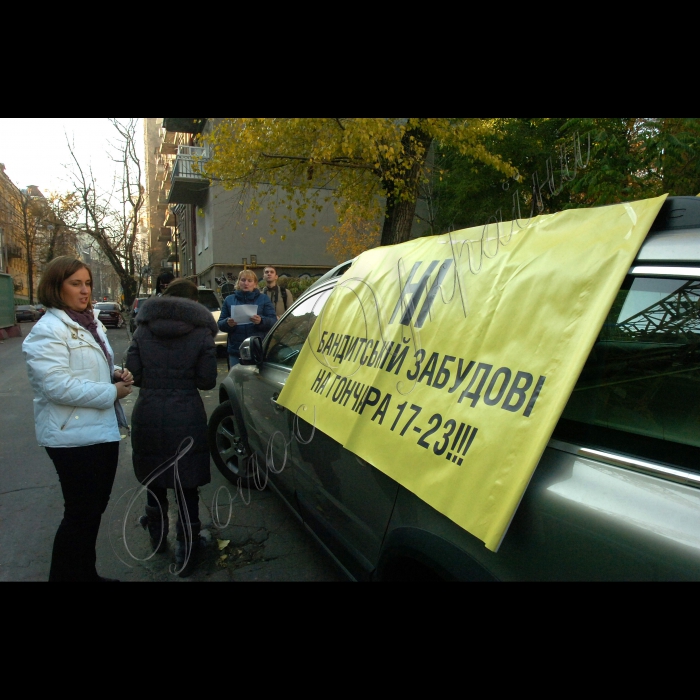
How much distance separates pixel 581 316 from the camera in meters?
1.41

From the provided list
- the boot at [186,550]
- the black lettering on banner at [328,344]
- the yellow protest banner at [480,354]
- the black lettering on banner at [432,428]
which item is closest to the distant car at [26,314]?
the boot at [186,550]

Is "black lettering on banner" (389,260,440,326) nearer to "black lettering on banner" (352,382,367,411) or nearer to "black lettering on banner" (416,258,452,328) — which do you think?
"black lettering on banner" (416,258,452,328)

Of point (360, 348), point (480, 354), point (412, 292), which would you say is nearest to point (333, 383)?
point (360, 348)

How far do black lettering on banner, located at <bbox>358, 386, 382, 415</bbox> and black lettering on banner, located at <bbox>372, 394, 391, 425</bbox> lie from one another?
0.04 m

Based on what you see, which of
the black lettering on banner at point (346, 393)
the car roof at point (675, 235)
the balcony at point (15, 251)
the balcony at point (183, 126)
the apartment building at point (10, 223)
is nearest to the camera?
the car roof at point (675, 235)

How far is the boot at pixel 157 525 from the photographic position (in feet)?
10.7

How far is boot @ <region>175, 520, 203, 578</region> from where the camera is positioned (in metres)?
3.10

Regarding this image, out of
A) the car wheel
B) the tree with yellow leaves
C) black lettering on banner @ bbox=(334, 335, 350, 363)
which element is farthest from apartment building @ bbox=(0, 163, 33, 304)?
black lettering on banner @ bbox=(334, 335, 350, 363)

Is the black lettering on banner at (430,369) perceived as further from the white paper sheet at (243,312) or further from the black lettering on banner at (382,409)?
the white paper sheet at (243,312)

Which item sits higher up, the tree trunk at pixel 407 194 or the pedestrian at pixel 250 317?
the tree trunk at pixel 407 194

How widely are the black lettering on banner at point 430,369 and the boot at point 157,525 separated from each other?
2192mm

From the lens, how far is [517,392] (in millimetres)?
1464

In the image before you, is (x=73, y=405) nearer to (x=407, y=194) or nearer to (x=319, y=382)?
(x=319, y=382)
